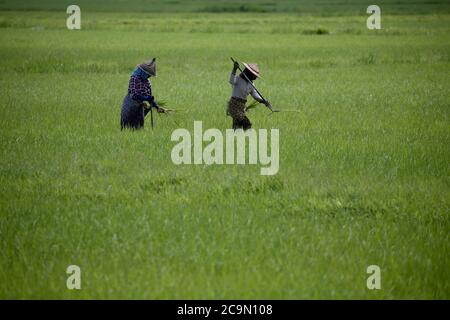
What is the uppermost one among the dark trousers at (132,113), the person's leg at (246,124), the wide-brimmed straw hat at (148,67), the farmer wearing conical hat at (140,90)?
the wide-brimmed straw hat at (148,67)

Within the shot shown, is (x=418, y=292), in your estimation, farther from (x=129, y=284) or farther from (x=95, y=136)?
(x=95, y=136)

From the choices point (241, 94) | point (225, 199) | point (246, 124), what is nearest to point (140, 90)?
point (241, 94)

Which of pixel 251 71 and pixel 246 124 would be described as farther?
pixel 246 124

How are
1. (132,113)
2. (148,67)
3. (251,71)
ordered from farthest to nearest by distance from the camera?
1. (132,113)
2. (148,67)
3. (251,71)

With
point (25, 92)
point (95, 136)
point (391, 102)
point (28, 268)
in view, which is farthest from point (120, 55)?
point (28, 268)

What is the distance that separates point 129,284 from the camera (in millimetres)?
5004

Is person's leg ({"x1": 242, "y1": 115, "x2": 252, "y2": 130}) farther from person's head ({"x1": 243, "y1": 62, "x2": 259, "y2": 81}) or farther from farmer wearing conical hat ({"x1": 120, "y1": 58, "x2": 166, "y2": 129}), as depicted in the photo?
farmer wearing conical hat ({"x1": 120, "y1": 58, "x2": 166, "y2": 129})

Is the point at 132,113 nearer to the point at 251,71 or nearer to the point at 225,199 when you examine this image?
the point at 251,71

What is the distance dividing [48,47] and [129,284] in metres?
22.1

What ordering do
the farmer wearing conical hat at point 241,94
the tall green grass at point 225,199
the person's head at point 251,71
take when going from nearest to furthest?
the tall green grass at point 225,199 < the person's head at point 251,71 < the farmer wearing conical hat at point 241,94

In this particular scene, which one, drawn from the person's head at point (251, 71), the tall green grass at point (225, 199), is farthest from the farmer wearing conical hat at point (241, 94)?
the tall green grass at point (225, 199)

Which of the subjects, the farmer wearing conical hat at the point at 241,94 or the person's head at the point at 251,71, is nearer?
the person's head at the point at 251,71

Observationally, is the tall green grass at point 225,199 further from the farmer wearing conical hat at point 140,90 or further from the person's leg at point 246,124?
the person's leg at point 246,124

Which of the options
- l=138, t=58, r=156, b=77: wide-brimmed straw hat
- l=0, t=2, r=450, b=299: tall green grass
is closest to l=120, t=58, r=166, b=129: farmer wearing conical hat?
l=138, t=58, r=156, b=77: wide-brimmed straw hat
